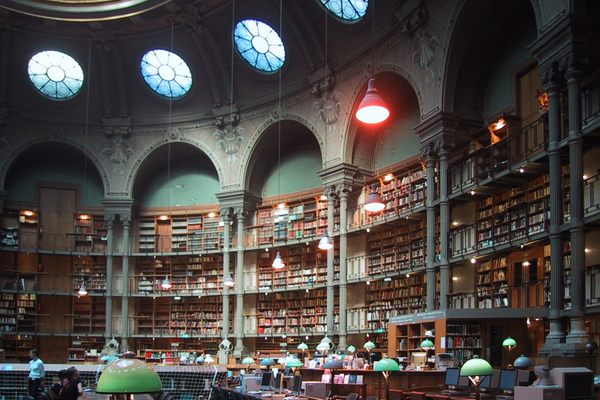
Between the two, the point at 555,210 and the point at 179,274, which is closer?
the point at 555,210

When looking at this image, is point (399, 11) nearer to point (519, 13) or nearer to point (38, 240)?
point (519, 13)

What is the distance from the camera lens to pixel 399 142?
70.1ft

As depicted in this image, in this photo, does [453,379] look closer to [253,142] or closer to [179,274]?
[253,142]

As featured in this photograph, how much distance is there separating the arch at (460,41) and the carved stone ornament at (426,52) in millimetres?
558

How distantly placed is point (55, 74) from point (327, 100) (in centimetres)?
1034

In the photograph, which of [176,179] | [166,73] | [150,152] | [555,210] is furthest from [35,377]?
[166,73]

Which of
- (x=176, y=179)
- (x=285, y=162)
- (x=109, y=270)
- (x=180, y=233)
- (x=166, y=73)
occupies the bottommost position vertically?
(x=109, y=270)

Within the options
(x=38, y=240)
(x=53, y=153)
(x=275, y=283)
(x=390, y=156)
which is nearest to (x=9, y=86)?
(x=53, y=153)

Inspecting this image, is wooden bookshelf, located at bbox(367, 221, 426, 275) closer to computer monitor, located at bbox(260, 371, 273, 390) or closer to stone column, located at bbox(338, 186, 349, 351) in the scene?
stone column, located at bbox(338, 186, 349, 351)

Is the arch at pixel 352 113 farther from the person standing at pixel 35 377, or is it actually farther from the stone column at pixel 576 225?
the person standing at pixel 35 377

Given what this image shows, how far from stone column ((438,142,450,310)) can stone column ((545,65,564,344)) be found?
4.04 m

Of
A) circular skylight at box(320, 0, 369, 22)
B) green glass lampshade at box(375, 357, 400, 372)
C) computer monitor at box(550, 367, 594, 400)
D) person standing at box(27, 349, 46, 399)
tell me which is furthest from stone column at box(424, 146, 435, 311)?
computer monitor at box(550, 367, 594, 400)

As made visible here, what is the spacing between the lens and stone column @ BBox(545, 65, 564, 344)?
43.4ft

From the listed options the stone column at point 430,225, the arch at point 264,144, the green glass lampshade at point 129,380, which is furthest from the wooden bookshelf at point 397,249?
the green glass lampshade at point 129,380
